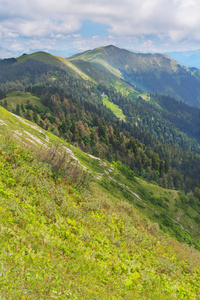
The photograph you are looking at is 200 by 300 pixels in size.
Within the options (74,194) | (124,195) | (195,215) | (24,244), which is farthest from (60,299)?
(195,215)

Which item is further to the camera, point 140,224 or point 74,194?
point 140,224

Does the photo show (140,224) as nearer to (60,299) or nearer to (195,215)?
(60,299)

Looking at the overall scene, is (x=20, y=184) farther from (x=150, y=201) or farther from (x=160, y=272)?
(x=150, y=201)

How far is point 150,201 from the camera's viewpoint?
46938mm

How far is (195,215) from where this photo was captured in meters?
53.5

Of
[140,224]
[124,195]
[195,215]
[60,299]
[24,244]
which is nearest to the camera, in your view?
[60,299]

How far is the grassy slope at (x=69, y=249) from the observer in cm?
733

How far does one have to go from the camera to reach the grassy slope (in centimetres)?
733

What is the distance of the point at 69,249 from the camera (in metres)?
9.94

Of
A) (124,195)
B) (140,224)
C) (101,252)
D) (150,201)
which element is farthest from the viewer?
(150,201)

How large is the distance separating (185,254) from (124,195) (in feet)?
72.6

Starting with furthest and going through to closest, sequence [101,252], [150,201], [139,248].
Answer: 1. [150,201]
2. [139,248]
3. [101,252]

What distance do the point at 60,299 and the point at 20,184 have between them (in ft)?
28.7

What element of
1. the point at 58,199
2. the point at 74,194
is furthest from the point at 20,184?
the point at 74,194
